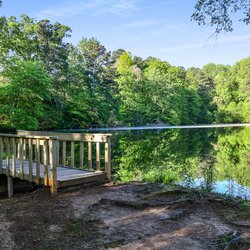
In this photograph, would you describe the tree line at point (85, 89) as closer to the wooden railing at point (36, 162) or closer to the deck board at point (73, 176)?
the wooden railing at point (36, 162)

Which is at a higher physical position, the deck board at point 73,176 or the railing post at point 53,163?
the railing post at point 53,163

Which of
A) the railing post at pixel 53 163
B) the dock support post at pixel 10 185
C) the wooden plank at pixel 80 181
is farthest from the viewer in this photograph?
the dock support post at pixel 10 185

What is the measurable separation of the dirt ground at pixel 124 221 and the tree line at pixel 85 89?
21.1 meters

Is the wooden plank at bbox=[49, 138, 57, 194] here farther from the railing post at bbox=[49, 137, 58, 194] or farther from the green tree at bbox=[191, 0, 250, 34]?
the green tree at bbox=[191, 0, 250, 34]

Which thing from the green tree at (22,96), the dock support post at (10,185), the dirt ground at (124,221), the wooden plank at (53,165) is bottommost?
the dock support post at (10,185)

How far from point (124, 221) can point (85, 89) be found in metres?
37.5

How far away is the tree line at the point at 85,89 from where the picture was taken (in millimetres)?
26156

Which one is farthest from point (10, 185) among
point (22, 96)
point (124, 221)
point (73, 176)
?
point (22, 96)

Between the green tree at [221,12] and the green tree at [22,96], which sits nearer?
the green tree at [221,12]

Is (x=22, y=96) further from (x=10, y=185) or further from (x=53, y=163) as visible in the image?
(x=53, y=163)

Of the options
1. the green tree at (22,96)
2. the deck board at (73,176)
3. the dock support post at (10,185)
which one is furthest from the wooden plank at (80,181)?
the green tree at (22,96)

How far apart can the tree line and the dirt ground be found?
21.1 meters

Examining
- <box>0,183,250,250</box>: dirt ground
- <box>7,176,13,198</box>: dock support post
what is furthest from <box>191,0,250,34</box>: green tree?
<box>7,176,13,198</box>: dock support post

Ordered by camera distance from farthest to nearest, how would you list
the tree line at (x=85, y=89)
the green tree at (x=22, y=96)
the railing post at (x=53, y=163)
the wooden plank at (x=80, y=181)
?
the tree line at (x=85, y=89), the green tree at (x=22, y=96), the wooden plank at (x=80, y=181), the railing post at (x=53, y=163)
